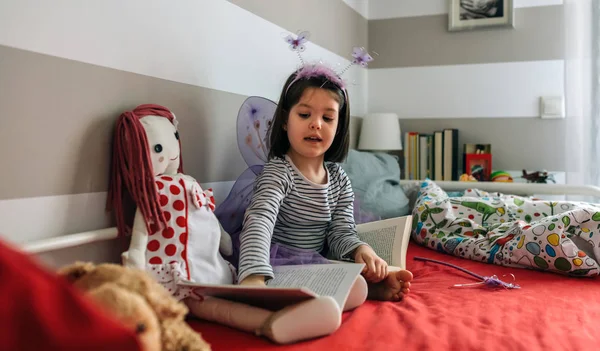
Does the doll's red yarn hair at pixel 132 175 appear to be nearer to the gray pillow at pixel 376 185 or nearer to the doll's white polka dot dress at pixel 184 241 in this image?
the doll's white polka dot dress at pixel 184 241

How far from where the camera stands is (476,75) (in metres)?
2.31

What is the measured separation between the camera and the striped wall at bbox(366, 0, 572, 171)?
2.21 metres

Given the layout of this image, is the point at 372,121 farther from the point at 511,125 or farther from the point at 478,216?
the point at 478,216

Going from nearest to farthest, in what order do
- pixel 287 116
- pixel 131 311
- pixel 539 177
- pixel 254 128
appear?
pixel 131 311 → pixel 287 116 → pixel 254 128 → pixel 539 177

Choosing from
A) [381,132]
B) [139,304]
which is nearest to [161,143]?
[139,304]

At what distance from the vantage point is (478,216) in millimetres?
1612

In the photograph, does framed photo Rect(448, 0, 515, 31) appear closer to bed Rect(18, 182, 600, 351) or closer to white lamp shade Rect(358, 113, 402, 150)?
white lamp shade Rect(358, 113, 402, 150)

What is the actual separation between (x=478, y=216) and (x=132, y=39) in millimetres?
1115

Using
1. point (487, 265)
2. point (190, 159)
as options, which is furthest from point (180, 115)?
point (487, 265)

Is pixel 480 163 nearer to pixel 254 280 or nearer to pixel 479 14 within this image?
pixel 479 14

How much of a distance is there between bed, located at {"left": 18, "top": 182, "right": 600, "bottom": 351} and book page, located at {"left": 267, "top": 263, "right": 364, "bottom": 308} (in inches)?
2.3

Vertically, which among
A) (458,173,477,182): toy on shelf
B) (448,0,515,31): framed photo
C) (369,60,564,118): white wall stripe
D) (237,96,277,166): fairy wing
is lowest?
(458,173,477,182): toy on shelf

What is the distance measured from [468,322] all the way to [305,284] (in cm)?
29

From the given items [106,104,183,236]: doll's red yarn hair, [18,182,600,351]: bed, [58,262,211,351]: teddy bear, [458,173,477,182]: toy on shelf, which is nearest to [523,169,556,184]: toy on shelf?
[458,173,477,182]: toy on shelf
